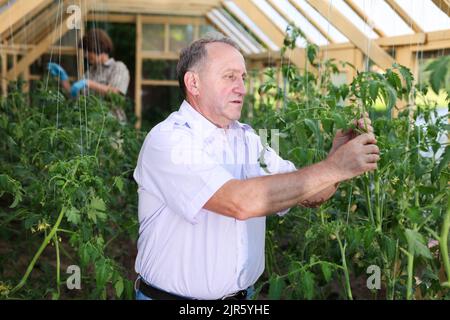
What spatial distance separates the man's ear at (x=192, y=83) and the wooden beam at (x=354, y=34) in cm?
219

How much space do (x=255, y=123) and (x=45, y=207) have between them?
4.39 ft

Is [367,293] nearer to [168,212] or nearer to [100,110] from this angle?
[100,110]

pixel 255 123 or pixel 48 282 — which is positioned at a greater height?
pixel 255 123

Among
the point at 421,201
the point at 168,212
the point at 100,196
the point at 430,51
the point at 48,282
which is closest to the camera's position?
the point at 168,212

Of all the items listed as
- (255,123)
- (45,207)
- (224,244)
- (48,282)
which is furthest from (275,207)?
(255,123)

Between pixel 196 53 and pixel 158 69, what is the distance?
705cm

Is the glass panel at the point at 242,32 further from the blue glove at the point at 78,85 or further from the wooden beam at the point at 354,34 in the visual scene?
the wooden beam at the point at 354,34

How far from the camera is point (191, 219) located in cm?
155

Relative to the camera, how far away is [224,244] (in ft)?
5.47

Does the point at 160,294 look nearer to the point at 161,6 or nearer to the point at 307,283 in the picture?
the point at 307,283

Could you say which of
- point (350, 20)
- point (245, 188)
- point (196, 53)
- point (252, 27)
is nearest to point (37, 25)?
point (252, 27)

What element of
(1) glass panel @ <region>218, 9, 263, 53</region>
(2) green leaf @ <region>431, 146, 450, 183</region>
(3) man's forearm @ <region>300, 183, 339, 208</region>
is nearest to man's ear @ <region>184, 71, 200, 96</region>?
(3) man's forearm @ <region>300, 183, 339, 208</region>

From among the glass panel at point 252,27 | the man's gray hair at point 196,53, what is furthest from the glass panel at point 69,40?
the man's gray hair at point 196,53

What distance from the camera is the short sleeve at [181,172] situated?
1519 millimetres
